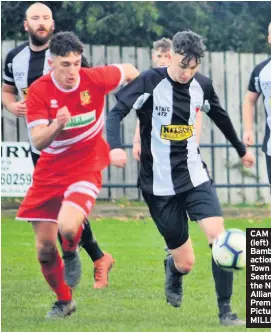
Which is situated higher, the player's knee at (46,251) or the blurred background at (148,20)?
the blurred background at (148,20)

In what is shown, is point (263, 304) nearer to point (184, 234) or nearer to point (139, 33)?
point (184, 234)

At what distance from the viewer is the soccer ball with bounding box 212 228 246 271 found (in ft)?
26.1

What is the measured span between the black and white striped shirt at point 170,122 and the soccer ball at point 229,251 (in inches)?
16.4

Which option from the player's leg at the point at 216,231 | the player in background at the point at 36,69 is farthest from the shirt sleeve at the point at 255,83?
the player's leg at the point at 216,231

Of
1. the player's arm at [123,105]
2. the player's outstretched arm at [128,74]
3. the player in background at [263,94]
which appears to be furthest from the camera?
the player in background at [263,94]

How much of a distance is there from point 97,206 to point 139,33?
5.62ft

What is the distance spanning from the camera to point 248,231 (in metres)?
8.16

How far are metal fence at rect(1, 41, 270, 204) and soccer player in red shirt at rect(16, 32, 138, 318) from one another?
5730 mm

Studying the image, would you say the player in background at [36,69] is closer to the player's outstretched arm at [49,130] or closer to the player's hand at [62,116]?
the player's outstretched arm at [49,130]

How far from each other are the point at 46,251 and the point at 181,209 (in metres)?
0.85

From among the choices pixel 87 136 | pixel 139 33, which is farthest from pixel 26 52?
pixel 139 33

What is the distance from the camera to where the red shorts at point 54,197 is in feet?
26.9

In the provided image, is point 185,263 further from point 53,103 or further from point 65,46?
point 65,46

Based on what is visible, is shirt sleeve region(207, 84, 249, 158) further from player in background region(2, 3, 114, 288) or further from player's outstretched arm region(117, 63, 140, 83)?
player in background region(2, 3, 114, 288)
